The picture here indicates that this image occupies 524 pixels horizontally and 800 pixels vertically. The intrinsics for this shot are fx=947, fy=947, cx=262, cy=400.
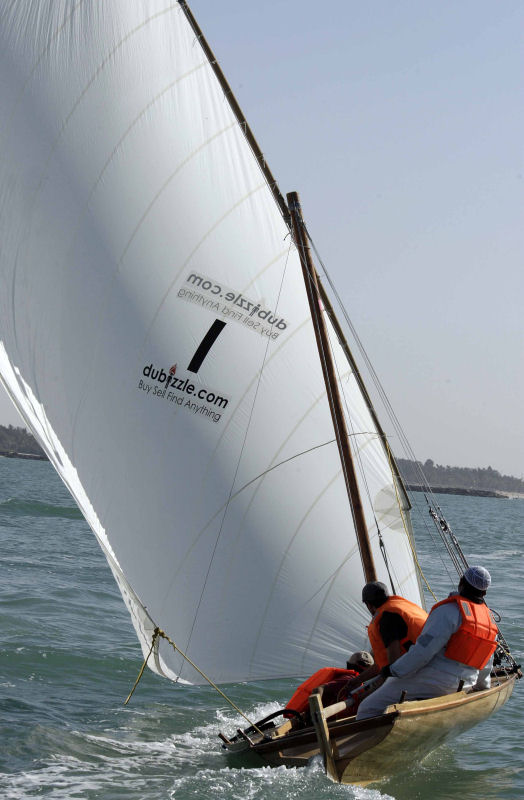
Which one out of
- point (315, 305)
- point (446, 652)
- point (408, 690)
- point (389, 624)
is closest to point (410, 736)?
point (408, 690)

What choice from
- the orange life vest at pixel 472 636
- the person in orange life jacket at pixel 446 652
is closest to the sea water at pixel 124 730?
the person in orange life jacket at pixel 446 652

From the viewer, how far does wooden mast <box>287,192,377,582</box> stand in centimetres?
895

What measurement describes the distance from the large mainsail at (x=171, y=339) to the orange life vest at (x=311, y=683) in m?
0.76

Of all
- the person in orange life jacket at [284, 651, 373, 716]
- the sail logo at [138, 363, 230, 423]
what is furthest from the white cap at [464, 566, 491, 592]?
the sail logo at [138, 363, 230, 423]

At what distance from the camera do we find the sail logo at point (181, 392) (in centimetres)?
895

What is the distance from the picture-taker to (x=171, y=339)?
8.94 meters

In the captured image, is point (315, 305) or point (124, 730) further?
point (124, 730)

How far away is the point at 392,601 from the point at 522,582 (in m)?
17.8

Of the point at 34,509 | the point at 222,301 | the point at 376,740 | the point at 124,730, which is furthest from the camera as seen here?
the point at 34,509

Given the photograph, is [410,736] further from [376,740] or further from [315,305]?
[315,305]

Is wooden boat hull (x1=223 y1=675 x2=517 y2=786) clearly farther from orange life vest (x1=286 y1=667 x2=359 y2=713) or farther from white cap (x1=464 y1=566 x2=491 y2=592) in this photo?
white cap (x1=464 y1=566 x2=491 y2=592)

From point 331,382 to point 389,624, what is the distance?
2306 mm

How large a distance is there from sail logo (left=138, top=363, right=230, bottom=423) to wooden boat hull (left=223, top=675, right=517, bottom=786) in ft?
9.65

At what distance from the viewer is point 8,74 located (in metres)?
9.12
